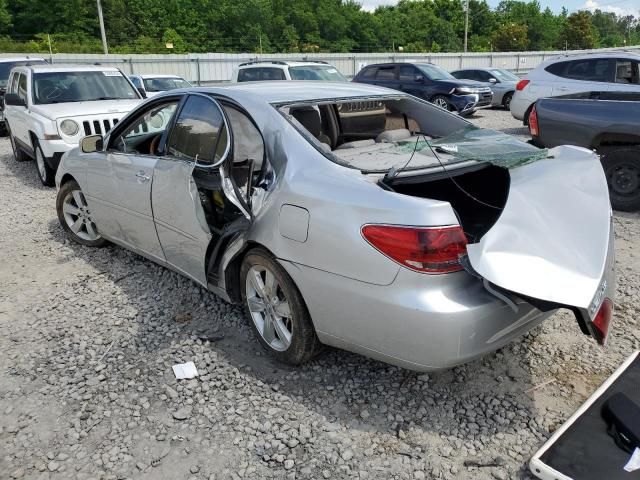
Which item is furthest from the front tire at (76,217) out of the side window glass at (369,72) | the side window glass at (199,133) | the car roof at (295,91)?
the side window glass at (369,72)

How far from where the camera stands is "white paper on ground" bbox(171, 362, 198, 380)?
10.5 feet

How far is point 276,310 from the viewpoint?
320 centimetres

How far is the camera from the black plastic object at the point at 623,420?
2406mm

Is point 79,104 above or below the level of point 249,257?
above

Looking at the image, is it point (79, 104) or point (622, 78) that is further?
point (622, 78)

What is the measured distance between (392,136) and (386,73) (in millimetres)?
12832

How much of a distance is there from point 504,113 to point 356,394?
1581 cm

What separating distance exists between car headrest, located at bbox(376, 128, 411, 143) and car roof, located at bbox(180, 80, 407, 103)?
30 cm

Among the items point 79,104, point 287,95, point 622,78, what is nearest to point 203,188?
point 287,95

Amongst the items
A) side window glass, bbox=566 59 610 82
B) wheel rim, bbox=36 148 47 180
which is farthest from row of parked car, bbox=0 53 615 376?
side window glass, bbox=566 59 610 82

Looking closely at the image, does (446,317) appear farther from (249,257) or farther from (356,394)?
(249,257)

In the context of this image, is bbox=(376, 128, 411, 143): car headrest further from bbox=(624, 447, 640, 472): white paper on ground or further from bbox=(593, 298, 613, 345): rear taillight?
bbox=(624, 447, 640, 472): white paper on ground

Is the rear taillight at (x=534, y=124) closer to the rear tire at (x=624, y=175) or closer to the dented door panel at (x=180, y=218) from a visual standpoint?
the rear tire at (x=624, y=175)

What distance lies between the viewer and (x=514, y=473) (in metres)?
2.42
